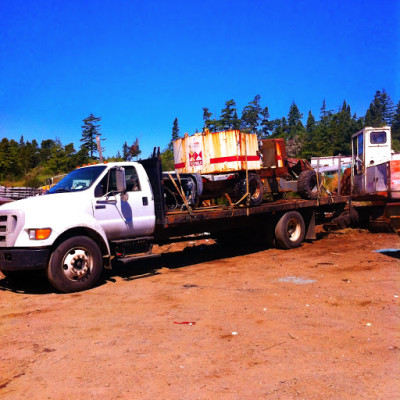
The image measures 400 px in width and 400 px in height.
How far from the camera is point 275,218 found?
427 inches

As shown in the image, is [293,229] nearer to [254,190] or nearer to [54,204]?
[254,190]

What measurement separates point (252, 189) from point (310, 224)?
273 cm

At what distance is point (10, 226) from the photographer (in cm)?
649

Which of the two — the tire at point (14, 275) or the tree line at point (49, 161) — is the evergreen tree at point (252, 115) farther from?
the tire at point (14, 275)

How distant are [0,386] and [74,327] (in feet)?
4.83

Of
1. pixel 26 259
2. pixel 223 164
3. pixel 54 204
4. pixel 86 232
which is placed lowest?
pixel 26 259

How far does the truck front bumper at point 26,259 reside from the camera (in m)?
6.30

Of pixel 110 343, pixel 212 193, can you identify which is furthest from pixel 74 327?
pixel 212 193

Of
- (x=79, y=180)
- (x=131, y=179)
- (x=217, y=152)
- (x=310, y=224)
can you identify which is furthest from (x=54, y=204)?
(x=310, y=224)

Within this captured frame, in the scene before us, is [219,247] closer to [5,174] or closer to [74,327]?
[74,327]

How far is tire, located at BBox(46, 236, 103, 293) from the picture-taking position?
645cm

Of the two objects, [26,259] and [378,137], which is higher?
[378,137]

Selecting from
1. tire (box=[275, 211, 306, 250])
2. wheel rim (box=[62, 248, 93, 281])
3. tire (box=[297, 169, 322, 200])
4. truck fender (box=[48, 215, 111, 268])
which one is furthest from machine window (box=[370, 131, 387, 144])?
wheel rim (box=[62, 248, 93, 281])

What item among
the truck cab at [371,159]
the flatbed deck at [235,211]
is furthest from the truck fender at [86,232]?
the truck cab at [371,159]
